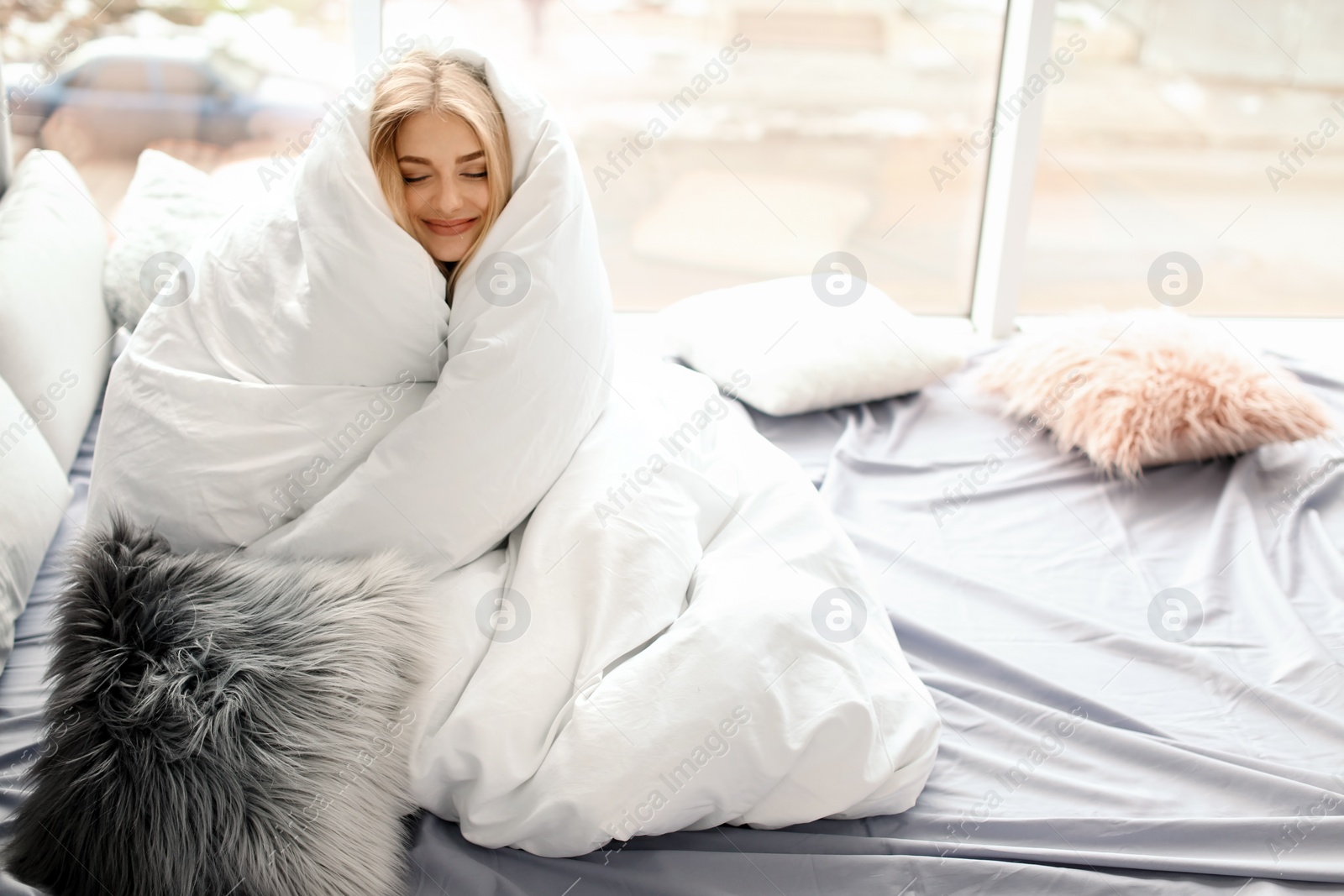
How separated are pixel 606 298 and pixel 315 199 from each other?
415 mm

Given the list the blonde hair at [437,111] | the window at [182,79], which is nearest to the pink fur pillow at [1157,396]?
the blonde hair at [437,111]

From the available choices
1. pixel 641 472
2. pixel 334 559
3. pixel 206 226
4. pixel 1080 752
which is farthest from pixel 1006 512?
pixel 206 226

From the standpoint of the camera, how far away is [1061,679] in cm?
144

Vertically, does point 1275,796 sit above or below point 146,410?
below

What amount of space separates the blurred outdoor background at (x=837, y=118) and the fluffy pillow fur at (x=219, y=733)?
5.31 ft

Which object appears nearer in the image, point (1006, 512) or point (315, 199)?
point (315, 199)

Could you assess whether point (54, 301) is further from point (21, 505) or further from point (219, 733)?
point (219, 733)

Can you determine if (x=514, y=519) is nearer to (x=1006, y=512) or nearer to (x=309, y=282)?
(x=309, y=282)

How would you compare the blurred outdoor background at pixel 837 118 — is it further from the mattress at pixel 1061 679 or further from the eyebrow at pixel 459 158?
the eyebrow at pixel 459 158

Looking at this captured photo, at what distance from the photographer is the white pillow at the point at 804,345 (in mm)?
2084

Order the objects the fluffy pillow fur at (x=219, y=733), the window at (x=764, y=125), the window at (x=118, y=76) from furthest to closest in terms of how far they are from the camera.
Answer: the window at (x=764, y=125), the window at (x=118, y=76), the fluffy pillow fur at (x=219, y=733)

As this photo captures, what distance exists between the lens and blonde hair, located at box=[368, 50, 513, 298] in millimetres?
1349

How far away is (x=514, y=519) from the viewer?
4.36ft

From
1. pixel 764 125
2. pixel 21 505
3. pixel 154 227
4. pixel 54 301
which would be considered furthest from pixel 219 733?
pixel 764 125
